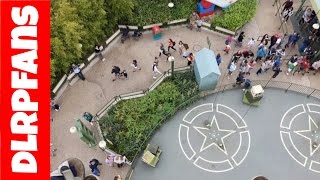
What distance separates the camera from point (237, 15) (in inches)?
1172

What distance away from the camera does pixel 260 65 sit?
28750mm

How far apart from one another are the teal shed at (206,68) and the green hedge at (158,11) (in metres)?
4.85

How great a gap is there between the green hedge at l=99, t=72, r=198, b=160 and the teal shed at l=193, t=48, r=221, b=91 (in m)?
1.02

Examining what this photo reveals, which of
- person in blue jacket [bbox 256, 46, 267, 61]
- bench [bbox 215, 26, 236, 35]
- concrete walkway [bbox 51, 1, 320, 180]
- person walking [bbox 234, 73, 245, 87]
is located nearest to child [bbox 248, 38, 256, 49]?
concrete walkway [bbox 51, 1, 320, 180]

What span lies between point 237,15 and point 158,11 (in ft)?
18.6

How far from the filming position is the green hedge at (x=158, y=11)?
29969 mm

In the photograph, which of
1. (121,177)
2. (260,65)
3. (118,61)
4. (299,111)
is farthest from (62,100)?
(299,111)

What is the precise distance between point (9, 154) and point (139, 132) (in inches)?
415

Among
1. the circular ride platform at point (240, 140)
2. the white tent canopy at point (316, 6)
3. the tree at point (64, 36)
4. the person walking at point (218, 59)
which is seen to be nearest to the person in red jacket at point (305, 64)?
the circular ride platform at point (240, 140)

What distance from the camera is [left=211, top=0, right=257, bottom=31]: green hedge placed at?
29594 millimetres

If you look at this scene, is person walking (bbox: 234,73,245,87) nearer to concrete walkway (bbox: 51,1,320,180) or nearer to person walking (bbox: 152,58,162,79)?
concrete walkway (bbox: 51,1,320,180)

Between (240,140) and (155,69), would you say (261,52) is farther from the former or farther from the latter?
(155,69)

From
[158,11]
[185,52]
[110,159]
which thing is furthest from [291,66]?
[110,159]

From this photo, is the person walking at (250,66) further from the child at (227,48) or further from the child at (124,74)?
the child at (124,74)
